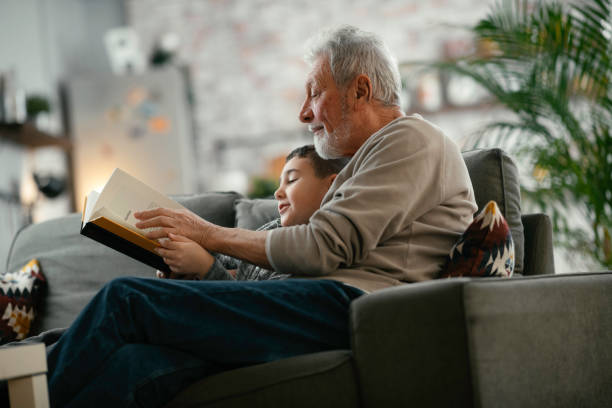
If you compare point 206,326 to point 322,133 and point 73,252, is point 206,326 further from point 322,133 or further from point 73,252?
point 73,252

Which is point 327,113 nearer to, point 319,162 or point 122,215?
point 319,162

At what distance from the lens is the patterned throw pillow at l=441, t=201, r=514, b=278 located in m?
1.31

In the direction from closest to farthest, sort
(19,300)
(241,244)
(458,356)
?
(458,356) < (241,244) < (19,300)

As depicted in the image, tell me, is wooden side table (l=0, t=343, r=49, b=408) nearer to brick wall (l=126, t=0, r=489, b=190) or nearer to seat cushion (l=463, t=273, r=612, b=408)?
seat cushion (l=463, t=273, r=612, b=408)

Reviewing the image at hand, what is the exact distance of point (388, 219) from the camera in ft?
4.26

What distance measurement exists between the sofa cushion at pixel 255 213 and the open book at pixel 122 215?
46 centimetres

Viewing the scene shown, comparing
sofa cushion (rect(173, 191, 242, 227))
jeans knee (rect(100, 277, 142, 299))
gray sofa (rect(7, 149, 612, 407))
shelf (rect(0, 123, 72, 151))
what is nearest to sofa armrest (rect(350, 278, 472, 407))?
gray sofa (rect(7, 149, 612, 407))

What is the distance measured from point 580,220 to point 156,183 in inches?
119

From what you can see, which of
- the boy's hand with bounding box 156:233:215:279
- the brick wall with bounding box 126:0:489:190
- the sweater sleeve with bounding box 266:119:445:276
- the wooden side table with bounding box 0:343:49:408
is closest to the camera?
the wooden side table with bounding box 0:343:49:408

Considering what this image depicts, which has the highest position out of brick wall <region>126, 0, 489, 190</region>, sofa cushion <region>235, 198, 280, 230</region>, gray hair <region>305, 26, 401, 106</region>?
brick wall <region>126, 0, 489, 190</region>

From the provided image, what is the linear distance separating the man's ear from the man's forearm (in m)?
0.45

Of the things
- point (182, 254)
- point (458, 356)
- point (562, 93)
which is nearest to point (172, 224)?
point (182, 254)

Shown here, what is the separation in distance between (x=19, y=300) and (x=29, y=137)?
6.84ft

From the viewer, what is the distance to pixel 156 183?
4430 millimetres
